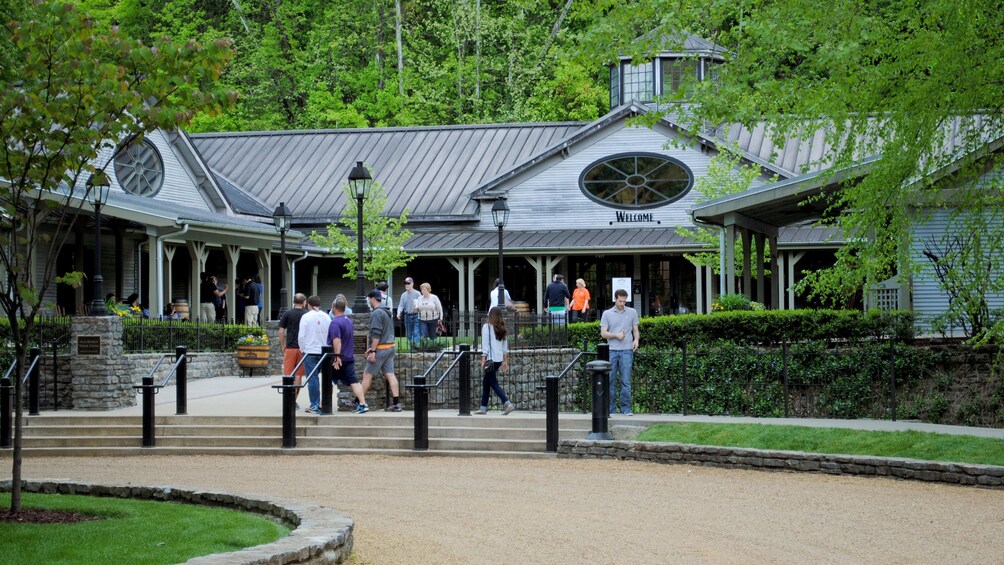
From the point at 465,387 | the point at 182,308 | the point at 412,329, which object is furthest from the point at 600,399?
the point at 182,308

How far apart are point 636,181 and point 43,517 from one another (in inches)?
1158

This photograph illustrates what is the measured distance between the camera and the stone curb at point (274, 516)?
25.8 feet

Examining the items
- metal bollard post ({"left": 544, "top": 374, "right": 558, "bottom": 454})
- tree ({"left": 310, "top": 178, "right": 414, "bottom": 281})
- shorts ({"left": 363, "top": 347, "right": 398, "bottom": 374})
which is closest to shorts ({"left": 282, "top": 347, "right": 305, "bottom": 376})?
shorts ({"left": 363, "top": 347, "right": 398, "bottom": 374})

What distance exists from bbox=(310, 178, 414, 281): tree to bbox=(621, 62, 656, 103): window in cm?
906

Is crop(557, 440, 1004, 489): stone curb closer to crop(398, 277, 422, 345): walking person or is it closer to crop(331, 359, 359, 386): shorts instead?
crop(331, 359, 359, 386): shorts

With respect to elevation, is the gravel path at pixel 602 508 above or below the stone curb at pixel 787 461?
below

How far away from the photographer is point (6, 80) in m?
10.9

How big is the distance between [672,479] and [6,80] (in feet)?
25.3

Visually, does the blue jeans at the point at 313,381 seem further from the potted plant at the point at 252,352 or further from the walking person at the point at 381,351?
the potted plant at the point at 252,352

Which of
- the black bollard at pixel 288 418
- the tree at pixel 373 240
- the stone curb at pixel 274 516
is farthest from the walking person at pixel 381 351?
the tree at pixel 373 240

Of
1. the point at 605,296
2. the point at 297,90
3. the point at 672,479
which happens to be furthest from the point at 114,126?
the point at 297,90

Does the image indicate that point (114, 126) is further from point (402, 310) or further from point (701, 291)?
point (701, 291)

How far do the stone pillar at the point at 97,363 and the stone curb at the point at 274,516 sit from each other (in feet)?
25.8

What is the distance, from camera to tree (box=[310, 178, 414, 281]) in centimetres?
3578
